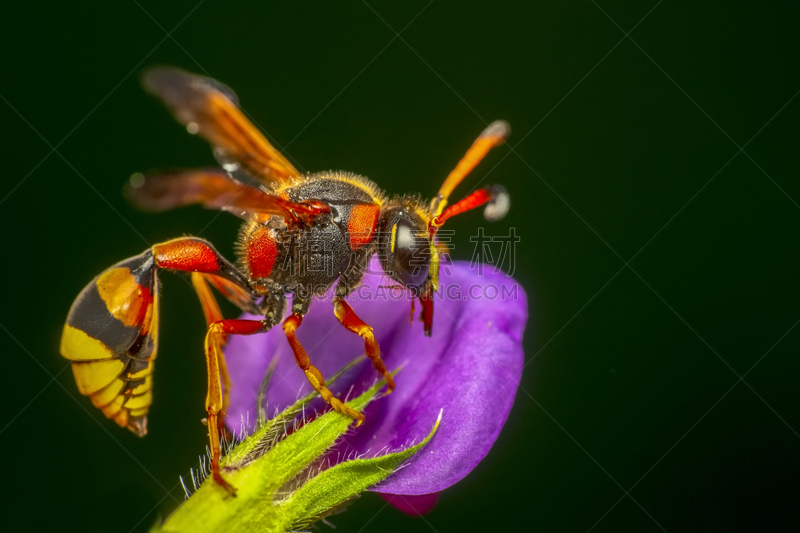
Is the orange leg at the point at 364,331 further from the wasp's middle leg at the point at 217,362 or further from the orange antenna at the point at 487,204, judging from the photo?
the orange antenna at the point at 487,204

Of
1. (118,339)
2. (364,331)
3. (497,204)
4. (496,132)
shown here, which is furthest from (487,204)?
(118,339)

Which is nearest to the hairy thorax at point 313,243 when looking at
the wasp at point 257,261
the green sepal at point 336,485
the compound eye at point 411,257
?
the wasp at point 257,261

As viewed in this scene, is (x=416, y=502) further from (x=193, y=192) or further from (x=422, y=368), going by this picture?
(x=193, y=192)

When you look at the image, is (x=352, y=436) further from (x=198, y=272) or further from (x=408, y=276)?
(x=198, y=272)

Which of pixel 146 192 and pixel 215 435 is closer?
pixel 146 192

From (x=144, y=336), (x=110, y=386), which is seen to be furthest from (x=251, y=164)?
(x=110, y=386)

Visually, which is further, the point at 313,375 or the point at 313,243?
the point at 313,243
